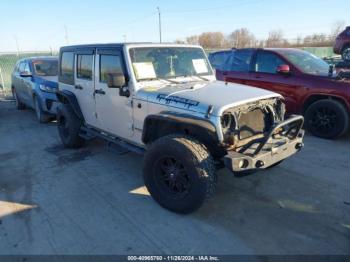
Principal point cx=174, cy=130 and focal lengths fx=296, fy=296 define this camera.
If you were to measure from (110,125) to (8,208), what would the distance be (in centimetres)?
173

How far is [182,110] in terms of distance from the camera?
129 inches

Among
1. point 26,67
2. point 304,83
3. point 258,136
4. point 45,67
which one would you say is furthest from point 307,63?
point 26,67

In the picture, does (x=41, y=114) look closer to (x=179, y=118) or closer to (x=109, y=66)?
(x=109, y=66)

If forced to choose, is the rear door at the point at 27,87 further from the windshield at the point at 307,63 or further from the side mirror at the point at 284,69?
the windshield at the point at 307,63

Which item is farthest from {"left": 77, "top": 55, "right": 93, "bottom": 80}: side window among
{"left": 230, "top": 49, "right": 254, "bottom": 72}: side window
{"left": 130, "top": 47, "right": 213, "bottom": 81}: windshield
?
{"left": 230, "top": 49, "right": 254, "bottom": 72}: side window

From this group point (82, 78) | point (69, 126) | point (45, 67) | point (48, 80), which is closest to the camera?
point (82, 78)

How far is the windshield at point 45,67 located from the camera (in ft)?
26.6

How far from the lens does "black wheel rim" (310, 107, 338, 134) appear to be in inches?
225

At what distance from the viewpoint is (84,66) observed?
487 cm

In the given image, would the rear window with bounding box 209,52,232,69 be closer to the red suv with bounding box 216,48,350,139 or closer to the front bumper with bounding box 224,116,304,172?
the red suv with bounding box 216,48,350,139

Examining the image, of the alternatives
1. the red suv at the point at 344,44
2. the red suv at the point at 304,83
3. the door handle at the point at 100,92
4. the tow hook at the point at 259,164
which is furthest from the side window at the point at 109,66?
the red suv at the point at 344,44

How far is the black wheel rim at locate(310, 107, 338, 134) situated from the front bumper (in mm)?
2483

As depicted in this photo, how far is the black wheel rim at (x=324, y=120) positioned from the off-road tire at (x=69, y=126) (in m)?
4.56

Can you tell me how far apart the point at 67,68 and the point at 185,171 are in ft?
11.4
